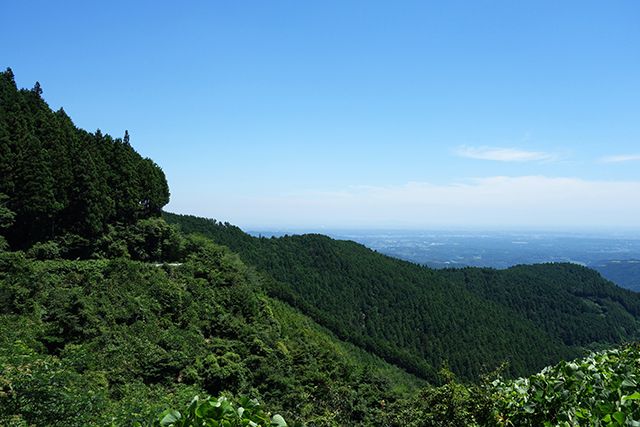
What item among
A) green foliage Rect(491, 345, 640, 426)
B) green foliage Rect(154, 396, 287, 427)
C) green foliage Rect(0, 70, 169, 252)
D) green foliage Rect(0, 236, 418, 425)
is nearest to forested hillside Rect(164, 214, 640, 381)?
green foliage Rect(0, 236, 418, 425)

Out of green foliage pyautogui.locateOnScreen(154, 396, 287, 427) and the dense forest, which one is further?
the dense forest

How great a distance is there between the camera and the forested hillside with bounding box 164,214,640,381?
6306 centimetres

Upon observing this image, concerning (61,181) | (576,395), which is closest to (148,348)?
(61,181)

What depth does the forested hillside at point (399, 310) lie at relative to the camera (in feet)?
207

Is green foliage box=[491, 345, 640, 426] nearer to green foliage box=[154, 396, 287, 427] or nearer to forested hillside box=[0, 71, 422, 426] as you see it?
green foliage box=[154, 396, 287, 427]

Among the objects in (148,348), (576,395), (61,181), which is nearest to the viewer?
(576,395)

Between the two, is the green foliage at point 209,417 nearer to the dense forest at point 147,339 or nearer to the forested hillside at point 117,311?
the dense forest at point 147,339

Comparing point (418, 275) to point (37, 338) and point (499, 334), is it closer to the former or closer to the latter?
point (499, 334)

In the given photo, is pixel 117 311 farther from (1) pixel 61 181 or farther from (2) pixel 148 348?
(1) pixel 61 181

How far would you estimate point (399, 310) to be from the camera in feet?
249

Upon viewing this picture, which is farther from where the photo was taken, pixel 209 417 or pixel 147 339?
pixel 147 339

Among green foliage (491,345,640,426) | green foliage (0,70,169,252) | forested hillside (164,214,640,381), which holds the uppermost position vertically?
green foliage (0,70,169,252)

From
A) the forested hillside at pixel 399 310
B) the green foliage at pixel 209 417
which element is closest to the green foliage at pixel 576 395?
the green foliage at pixel 209 417

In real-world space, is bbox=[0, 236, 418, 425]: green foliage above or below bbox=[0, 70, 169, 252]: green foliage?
below
